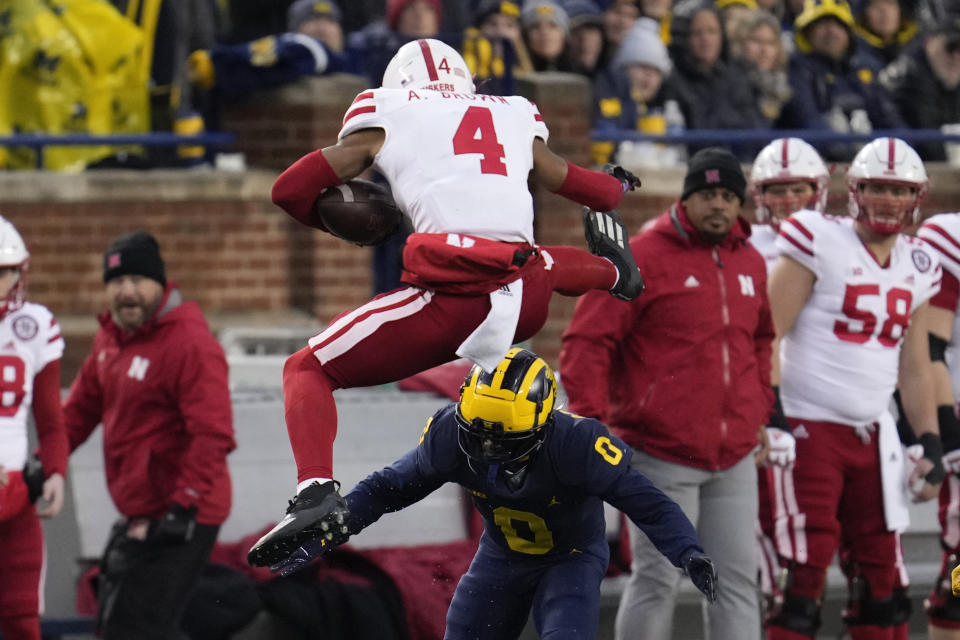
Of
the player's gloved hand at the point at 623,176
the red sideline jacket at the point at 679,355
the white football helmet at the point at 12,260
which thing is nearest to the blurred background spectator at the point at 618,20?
the red sideline jacket at the point at 679,355

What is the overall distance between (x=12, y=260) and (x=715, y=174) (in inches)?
111

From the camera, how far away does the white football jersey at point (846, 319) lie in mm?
7949

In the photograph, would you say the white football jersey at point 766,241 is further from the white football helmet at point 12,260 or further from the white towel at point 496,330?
the white football helmet at point 12,260

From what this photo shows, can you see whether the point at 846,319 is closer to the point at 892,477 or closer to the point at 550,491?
the point at 892,477

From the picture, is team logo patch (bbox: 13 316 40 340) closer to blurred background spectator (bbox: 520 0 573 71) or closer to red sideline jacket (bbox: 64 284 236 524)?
red sideline jacket (bbox: 64 284 236 524)

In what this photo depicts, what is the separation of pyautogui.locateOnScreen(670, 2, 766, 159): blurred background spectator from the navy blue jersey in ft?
19.0

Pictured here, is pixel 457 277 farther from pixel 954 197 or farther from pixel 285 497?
pixel 954 197

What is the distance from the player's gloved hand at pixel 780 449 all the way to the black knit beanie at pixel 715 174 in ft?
3.17

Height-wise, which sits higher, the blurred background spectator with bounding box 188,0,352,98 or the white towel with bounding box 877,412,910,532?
the blurred background spectator with bounding box 188,0,352,98

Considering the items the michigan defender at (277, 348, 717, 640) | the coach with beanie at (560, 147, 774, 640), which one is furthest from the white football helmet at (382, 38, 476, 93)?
the coach with beanie at (560, 147, 774, 640)

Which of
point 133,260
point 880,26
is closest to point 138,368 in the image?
point 133,260

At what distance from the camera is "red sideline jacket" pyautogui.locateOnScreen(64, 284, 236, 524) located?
7.88 m

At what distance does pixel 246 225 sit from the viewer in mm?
11508

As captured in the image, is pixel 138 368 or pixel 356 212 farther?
pixel 138 368
